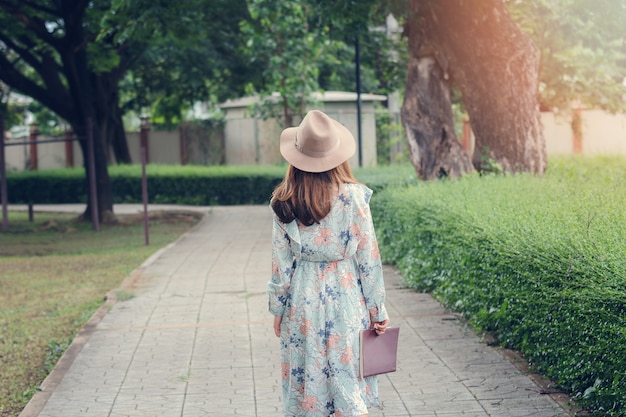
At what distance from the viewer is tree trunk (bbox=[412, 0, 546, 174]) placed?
513 inches

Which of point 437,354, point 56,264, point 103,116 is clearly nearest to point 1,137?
point 56,264

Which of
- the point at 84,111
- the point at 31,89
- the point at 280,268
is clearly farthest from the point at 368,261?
the point at 31,89

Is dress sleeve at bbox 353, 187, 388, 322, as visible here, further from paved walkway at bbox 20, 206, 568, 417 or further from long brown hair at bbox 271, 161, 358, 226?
paved walkway at bbox 20, 206, 568, 417

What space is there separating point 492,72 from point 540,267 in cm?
765

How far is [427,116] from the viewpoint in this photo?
46.2 ft

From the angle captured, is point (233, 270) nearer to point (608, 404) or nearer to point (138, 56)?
point (608, 404)

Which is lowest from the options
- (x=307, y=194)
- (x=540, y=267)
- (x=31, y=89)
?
(x=540, y=267)

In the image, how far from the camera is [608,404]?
5148 mm

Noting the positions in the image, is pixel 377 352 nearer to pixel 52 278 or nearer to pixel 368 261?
pixel 368 261

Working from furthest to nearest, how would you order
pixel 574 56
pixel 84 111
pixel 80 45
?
pixel 574 56 < pixel 84 111 < pixel 80 45

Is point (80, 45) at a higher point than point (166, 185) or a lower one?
higher

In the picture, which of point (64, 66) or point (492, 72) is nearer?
point (492, 72)

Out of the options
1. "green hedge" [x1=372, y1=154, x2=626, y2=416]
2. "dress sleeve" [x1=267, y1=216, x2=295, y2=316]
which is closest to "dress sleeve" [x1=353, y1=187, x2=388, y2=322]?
"dress sleeve" [x1=267, y1=216, x2=295, y2=316]

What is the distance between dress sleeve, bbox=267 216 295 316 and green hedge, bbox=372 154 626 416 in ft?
5.34
